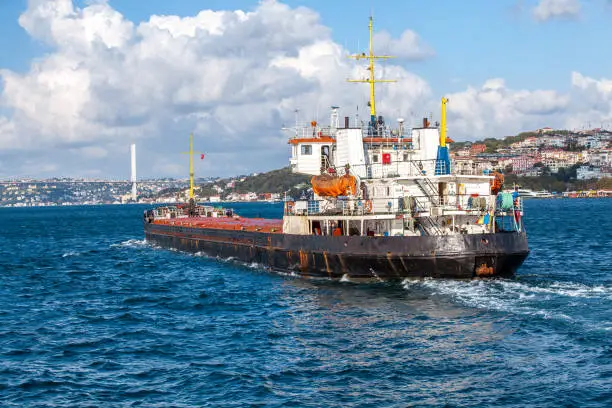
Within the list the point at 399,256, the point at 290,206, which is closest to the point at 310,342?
the point at 399,256

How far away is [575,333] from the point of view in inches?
886

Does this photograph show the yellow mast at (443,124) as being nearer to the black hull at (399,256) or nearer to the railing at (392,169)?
the railing at (392,169)

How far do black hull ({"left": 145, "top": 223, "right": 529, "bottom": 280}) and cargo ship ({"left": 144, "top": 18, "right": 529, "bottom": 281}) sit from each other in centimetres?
5

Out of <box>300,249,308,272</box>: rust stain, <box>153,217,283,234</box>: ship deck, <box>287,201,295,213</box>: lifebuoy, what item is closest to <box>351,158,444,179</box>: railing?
<box>287,201,295,213</box>: lifebuoy

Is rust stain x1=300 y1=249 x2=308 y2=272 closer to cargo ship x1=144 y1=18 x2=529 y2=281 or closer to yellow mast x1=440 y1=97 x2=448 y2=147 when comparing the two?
cargo ship x1=144 y1=18 x2=529 y2=281

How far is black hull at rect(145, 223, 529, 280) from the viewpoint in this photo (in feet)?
104

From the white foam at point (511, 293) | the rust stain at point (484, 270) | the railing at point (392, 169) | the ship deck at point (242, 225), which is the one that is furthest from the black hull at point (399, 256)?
the railing at point (392, 169)

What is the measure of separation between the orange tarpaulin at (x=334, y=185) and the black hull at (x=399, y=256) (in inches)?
109

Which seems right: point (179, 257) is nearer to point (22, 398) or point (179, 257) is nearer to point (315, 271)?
point (315, 271)

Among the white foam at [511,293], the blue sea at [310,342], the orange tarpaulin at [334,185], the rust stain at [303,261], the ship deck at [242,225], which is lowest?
the blue sea at [310,342]

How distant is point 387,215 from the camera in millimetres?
34719

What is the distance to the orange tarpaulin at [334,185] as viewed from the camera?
37.3 m

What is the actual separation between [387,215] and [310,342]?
1237 centimetres

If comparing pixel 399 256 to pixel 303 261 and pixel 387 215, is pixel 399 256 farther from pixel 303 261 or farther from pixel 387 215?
pixel 303 261
